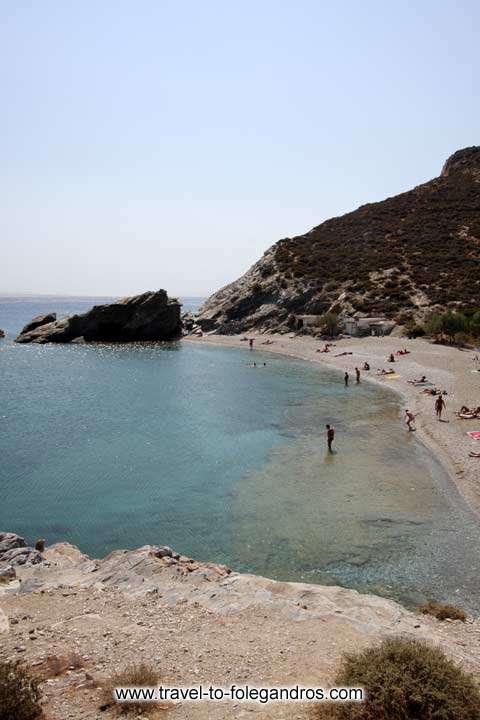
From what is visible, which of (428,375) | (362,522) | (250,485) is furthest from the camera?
(428,375)

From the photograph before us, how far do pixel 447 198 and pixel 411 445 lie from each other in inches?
3441

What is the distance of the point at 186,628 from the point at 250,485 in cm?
1331

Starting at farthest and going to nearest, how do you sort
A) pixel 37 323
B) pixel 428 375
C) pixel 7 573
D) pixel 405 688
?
1. pixel 37 323
2. pixel 428 375
3. pixel 7 573
4. pixel 405 688

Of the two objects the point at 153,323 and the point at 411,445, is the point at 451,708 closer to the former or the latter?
the point at 411,445

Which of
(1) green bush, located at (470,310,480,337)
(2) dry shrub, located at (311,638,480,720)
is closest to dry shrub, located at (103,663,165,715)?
(2) dry shrub, located at (311,638,480,720)

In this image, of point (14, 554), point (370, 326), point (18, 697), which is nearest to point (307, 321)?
point (370, 326)

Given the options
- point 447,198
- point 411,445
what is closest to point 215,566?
point 411,445

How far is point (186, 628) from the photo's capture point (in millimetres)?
10312

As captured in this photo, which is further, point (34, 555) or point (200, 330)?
point (200, 330)

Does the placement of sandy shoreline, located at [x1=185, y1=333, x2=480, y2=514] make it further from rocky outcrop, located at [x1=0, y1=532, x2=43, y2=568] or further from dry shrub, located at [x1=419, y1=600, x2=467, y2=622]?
rocky outcrop, located at [x1=0, y1=532, x2=43, y2=568]

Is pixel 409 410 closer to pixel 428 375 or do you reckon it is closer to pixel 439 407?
pixel 439 407

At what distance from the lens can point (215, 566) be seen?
14.8m

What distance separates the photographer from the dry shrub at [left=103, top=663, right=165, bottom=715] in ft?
24.2

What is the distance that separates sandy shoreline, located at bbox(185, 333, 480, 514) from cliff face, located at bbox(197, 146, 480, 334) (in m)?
7.58
